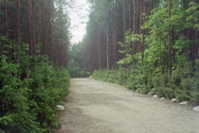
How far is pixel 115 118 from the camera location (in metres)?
6.21

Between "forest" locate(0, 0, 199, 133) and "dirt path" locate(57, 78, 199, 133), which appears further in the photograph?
"dirt path" locate(57, 78, 199, 133)

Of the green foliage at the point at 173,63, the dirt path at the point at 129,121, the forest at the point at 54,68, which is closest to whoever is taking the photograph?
the forest at the point at 54,68

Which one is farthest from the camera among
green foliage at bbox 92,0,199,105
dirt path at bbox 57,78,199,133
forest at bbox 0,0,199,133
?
green foliage at bbox 92,0,199,105

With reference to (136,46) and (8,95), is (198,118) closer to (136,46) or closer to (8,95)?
(8,95)

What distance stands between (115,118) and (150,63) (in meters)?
8.23

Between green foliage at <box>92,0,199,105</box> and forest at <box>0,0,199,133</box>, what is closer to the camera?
forest at <box>0,0,199,133</box>

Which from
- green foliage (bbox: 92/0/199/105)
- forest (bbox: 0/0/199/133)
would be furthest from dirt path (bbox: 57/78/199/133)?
green foliage (bbox: 92/0/199/105)

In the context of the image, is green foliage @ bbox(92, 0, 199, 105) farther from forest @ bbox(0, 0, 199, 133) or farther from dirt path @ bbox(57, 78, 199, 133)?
dirt path @ bbox(57, 78, 199, 133)

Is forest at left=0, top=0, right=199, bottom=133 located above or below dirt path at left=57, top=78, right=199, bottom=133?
above

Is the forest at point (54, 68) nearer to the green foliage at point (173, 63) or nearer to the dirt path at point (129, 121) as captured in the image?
the green foliage at point (173, 63)

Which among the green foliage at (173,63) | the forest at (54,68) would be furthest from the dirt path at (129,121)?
the green foliage at (173,63)

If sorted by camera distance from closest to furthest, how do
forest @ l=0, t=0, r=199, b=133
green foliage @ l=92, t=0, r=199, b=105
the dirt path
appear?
forest @ l=0, t=0, r=199, b=133, the dirt path, green foliage @ l=92, t=0, r=199, b=105

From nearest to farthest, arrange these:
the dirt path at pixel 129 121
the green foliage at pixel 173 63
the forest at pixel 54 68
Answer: the forest at pixel 54 68, the dirt path at pixel 129 121, the green foliage at pixel 173 63

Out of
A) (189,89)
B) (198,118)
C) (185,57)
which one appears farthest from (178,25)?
(198,118)
